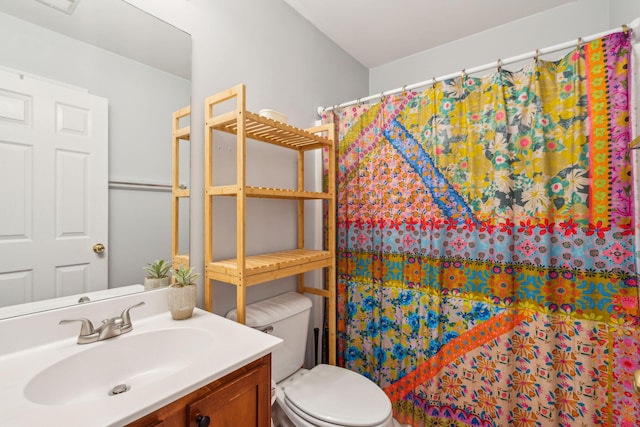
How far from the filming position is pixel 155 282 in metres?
1.17

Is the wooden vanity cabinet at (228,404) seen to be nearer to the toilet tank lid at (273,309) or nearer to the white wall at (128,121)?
the toilet tank lid at (273,309)

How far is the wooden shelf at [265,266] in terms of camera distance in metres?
1.18

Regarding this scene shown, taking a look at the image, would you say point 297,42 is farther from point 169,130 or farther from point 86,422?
point 86,422

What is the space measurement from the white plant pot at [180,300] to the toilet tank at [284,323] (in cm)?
23

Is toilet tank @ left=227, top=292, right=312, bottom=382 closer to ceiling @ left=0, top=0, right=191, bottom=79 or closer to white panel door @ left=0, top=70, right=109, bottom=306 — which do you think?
white panel door @ left=0, top=70, right=109, bottom=306

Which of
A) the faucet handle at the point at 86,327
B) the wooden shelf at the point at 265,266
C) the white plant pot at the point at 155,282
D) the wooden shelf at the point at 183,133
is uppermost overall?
the wooden shelf at the point at 183,133

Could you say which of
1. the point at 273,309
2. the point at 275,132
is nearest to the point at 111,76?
the point at 275,132

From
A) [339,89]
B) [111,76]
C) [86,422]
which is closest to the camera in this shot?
[86,422]

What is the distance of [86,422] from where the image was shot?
1.87ft

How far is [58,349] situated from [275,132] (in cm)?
117

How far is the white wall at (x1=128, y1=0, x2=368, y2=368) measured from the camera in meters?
1.27

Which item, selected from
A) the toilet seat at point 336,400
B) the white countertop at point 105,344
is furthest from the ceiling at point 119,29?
the toilet seat at point 336,400

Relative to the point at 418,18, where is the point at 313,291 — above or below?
below

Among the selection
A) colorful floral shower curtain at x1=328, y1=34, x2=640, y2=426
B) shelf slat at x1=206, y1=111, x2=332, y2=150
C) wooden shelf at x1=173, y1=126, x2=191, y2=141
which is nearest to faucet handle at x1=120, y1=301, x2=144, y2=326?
wooden shelf at x1=173, y1=126, x2=191, y2=141
